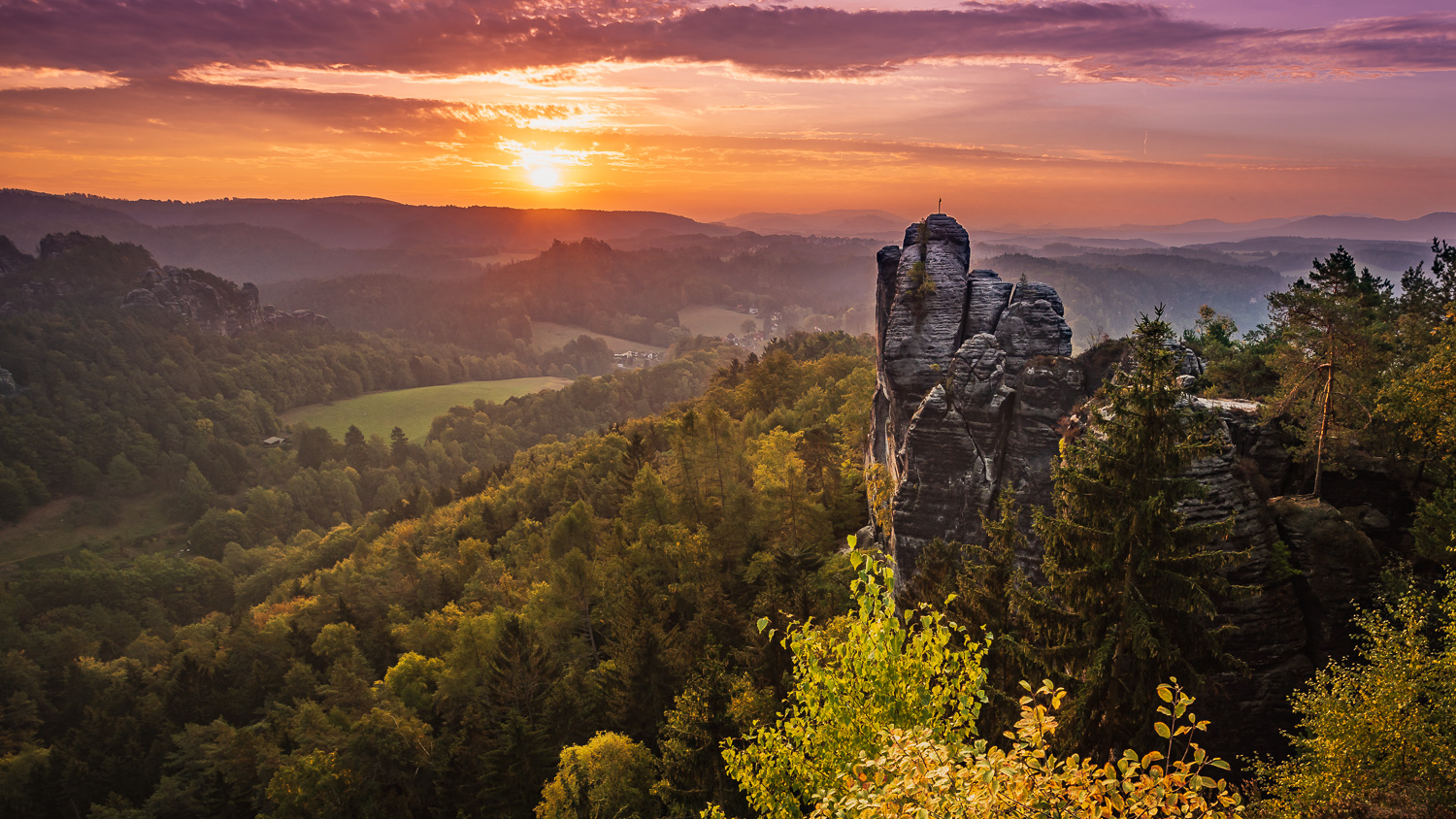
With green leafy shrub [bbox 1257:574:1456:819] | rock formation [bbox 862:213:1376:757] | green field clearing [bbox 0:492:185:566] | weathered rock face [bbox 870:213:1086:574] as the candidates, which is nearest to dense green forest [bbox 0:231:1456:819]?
green leafy shrub [bbox 1257:574:1456:819]

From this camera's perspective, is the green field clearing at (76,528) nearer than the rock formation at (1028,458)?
No

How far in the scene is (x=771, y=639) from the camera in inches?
743

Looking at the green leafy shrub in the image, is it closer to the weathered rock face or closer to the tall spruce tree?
the tall spruce tree

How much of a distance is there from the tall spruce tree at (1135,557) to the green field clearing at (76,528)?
175387 millimetres

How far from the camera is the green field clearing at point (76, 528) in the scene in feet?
438

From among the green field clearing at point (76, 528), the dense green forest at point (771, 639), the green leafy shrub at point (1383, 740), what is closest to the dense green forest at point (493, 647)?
the dense green forest at point (771, 639)

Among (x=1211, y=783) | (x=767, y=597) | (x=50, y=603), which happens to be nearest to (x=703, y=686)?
(x=767, y=597)

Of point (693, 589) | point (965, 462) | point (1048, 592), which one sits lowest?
point (693, 589)

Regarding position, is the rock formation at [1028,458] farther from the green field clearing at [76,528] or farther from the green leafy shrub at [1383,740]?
the green field clearing at [76,528]

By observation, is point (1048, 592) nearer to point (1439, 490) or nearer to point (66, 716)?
point (1439, 490)

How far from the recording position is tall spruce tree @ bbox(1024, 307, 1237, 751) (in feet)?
50.9

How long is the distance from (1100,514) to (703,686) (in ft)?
60.0

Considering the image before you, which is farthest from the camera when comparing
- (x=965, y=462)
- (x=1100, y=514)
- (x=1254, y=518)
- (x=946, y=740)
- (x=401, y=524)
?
(x=401, y=524)

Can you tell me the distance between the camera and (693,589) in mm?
46531
